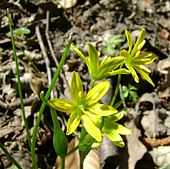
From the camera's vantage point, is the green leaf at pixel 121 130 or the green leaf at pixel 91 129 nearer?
the green leaf at pixel 91 129

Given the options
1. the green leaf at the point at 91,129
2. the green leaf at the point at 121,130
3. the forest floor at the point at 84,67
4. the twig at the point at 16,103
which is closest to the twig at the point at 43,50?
the forest floor at the point at 84,67

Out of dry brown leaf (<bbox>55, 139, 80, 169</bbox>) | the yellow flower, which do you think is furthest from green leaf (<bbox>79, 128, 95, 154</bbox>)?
dry brown leaf (<bbox>55, 139, 80, 169</bbox>)

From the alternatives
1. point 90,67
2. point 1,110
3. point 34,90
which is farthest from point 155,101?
point 90,67

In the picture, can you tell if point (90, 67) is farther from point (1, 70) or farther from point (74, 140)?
point (1, 70)

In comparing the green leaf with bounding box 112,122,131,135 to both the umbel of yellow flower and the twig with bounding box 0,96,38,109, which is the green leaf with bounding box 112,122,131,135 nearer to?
the umbel of yellow flower

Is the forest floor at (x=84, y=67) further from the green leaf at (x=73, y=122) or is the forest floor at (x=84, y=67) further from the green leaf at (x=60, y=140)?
the green leaf at (x=73, y=122)
